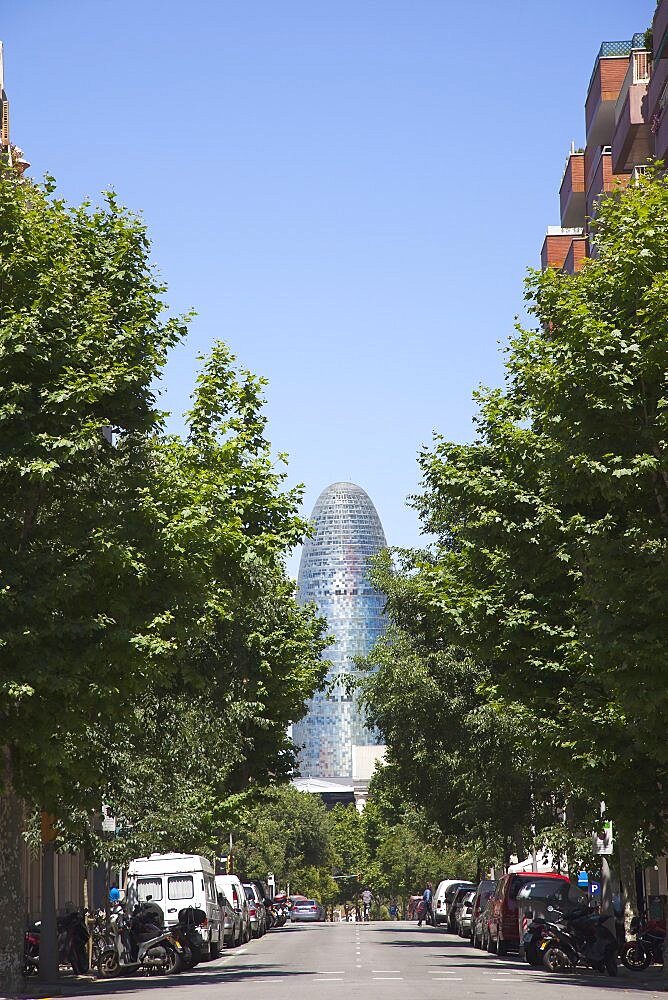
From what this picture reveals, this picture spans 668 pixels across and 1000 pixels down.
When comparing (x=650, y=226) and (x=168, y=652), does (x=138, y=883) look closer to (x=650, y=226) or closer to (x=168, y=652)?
(x=168, y=652)

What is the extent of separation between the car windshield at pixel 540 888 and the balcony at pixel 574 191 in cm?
3305

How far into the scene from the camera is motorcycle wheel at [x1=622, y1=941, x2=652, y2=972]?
2881 centimetres

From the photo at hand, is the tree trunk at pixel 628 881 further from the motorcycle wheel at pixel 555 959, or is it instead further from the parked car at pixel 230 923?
the parked car at pixel 230 923

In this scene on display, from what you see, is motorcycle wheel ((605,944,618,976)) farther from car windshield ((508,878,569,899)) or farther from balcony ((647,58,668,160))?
balcony ((647,58,668,160))

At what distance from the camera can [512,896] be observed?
35.8 meters

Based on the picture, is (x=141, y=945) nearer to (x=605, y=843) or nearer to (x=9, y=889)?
(x=9, y=889)

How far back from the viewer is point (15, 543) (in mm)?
22844

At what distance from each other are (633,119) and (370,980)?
29.4 meters

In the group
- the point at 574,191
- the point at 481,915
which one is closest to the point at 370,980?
the point at 481,915

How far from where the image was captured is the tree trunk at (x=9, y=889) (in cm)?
2273

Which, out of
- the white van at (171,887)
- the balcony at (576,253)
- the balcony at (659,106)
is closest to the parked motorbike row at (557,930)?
the white van at (171,887)

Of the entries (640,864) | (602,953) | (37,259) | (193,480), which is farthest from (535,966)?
(37,259)

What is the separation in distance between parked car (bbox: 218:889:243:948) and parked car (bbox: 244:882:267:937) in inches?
211

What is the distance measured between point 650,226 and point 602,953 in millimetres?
12909
